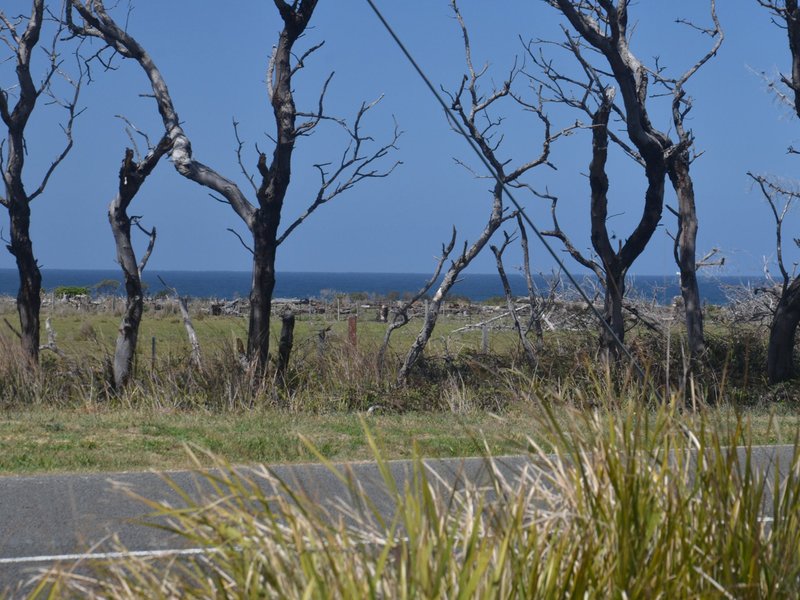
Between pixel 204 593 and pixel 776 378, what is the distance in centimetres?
1419

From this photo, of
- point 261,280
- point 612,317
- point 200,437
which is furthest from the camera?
point 612,317

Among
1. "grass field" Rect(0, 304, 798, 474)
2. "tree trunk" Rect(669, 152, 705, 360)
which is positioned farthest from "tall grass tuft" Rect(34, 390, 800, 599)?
"tree trunk" Rect(669, 152, 705, 360)

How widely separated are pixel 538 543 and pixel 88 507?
4.35 metres

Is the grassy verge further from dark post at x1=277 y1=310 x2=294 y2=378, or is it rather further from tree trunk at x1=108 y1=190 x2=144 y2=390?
tree trunk at x1=108 y1=190 x2=144 y2=390

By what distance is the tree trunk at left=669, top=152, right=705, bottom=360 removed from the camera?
1600 cm

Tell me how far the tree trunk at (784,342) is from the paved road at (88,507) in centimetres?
732

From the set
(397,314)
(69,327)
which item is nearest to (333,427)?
(397,314)

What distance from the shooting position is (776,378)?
16.1 metres

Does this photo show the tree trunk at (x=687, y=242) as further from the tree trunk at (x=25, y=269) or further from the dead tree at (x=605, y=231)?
the tree trunk at (x=25, y=269)

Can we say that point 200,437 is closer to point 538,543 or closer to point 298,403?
point 298,403

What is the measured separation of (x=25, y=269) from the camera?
53.0ft

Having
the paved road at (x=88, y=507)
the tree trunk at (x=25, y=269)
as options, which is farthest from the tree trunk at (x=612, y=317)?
the tree trunk at (x=25, y=269)

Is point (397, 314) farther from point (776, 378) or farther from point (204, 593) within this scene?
point (204, 593)

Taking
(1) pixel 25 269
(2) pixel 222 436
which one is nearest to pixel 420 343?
(2) pixel 222 436
